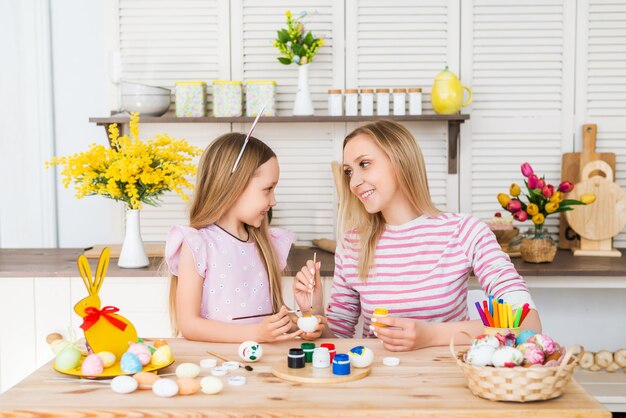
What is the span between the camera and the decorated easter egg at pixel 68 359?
59.3 inches

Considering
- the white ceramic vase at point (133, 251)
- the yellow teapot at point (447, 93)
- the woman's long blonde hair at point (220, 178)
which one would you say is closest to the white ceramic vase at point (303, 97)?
the yellow teapot at point (447, 93)

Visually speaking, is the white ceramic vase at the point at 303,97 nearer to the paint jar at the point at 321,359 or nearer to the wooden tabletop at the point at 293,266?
the wooden tabletop at the point at 293,266

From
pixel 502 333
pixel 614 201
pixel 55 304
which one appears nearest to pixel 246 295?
pixel 502 333

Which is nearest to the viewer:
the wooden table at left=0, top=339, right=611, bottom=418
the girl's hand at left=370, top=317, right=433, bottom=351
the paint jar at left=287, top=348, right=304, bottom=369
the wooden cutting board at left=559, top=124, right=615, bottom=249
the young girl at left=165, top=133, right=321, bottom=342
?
the wooden table at left=0, top=339, right=611, bottom=418

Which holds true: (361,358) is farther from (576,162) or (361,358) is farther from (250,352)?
(576,162)

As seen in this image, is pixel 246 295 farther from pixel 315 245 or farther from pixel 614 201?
pixel 614 201

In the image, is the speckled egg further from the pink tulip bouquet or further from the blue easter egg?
the pink tulip bouquet

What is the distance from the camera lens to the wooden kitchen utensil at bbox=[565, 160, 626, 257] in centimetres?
306

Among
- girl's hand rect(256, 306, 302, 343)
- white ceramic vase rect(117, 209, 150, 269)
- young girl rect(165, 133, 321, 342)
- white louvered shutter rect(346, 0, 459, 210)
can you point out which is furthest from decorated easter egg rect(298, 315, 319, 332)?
white louvered shutter rect(346, 0, 459, 210)

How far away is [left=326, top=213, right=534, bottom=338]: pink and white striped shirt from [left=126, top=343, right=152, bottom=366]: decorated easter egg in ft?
2.30

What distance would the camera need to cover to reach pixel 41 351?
2.78 m

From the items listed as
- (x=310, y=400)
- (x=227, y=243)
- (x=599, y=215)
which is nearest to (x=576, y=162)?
(x=599, y=215)

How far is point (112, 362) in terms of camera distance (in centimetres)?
151

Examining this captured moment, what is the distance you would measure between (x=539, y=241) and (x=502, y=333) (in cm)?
143
